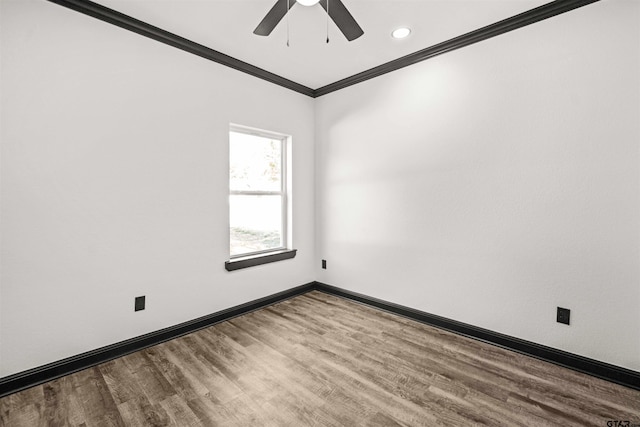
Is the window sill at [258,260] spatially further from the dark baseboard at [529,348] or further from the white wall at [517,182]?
the dark baseboard at [529,348]

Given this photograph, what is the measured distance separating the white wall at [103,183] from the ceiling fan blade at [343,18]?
1.57 metres

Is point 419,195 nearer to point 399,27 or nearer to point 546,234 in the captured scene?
point 546,234

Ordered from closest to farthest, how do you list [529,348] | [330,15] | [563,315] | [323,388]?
1. [330,15]
2. [323,388]
3. [563,315]
4. [529,348]

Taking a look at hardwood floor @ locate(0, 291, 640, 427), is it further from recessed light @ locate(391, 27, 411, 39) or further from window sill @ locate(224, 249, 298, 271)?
recessed light @ locate(391, 27, 411, 39)

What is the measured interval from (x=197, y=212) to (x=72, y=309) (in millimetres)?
1139

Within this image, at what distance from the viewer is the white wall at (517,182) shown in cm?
197

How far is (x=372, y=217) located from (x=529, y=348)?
5.82ft

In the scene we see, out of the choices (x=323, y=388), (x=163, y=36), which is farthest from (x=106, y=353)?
(x=163, y=36)

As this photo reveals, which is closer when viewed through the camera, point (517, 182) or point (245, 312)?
A: point (517, 182)

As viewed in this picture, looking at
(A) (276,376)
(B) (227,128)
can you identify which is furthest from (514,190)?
(B) (227,128)

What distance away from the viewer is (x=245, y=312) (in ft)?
10.3

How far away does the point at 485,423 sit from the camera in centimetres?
160

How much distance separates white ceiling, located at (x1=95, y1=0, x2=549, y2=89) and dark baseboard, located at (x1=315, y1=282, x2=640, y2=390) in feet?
8.41

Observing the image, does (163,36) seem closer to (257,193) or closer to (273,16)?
(273,16)
